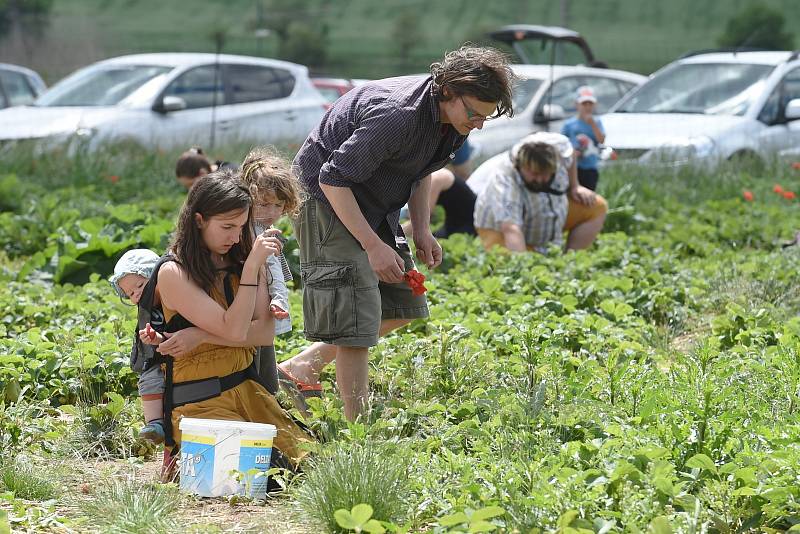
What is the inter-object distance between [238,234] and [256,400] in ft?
1.93

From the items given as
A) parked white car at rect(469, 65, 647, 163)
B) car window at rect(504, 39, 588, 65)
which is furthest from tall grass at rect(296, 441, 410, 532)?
car window at rect(504, 39, 588, 65)

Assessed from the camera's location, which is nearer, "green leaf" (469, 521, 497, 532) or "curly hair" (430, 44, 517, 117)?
"green leaf" (469, 521, 497, 532)

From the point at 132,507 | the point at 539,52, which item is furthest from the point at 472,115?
the point at 539,52

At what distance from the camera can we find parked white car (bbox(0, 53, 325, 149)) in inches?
470

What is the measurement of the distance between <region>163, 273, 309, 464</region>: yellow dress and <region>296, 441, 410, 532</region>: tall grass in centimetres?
58

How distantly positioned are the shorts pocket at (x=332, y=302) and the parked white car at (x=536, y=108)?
26.4ft

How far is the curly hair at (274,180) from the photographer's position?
166 inches

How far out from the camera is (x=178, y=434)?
3996 mm

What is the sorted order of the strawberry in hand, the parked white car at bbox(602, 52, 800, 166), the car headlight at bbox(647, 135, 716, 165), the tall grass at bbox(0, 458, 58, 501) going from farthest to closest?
the parked white car at bbox(602, 52, 800, 166) → the car headlight at bbox(647, 135, 716, 165) → the strawberry in hand → the tall grass at bbox(0, 458, 58, 501)

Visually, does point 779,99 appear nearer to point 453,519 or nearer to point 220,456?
point 220,456

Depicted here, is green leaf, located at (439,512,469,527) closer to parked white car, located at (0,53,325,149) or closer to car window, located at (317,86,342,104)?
parked white car, located at (0,53,325,149)

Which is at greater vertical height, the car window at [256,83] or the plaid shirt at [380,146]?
the plaid shirt at [380,146]

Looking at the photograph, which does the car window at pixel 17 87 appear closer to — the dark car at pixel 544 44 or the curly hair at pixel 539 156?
the dark car at pixel 544 44

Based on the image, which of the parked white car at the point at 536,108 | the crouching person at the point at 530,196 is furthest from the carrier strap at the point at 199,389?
the parked white car at the point at 536,108
